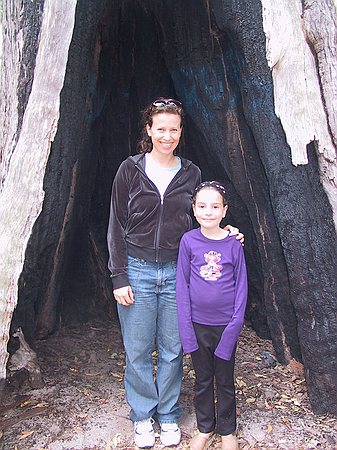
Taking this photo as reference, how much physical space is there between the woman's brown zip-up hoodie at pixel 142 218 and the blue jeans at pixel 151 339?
2.6 inches

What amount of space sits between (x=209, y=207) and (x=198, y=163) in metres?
1.70

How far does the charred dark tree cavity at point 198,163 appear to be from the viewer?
2748mm

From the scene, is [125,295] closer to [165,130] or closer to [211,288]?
[211,288]

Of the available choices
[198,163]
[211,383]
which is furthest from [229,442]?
[198,163]

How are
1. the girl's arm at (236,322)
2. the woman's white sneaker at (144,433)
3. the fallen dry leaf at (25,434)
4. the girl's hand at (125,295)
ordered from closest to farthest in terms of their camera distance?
1. the girl's arm at (236,322)
2. the girl's hand at (125,295)
3. the woman's white sneaker at (144,433)
4. the fallen dry leaf at (25,434)

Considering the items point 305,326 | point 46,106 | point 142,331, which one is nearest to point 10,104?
point 46,106

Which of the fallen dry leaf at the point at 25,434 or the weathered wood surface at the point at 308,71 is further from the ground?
the weathered wood surface at the point at 308,71

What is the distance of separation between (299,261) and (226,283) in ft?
2.05

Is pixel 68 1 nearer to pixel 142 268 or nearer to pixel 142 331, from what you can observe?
pixel 142 268

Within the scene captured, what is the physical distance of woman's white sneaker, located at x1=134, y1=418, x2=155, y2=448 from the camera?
2.56 meters

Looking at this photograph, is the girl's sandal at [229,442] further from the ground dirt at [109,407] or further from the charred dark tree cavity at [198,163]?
the charred dark tree cavity at [198,163]

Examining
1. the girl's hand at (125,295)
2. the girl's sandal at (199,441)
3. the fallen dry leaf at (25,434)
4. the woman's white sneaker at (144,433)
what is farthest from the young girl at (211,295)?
the fallen dry leaf at (25,434)

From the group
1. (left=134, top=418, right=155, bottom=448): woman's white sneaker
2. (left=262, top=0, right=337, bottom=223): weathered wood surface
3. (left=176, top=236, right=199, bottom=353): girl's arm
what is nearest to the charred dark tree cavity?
(left=262, top=0, right=337, bottom=223): weathered wood surface

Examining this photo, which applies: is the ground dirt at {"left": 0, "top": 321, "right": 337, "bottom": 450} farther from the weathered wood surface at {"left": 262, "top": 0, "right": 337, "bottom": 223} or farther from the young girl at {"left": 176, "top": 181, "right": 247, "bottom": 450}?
the weathered wood surface at {"left": 262, "top": 0, "right": 337, "bottom": 223}
